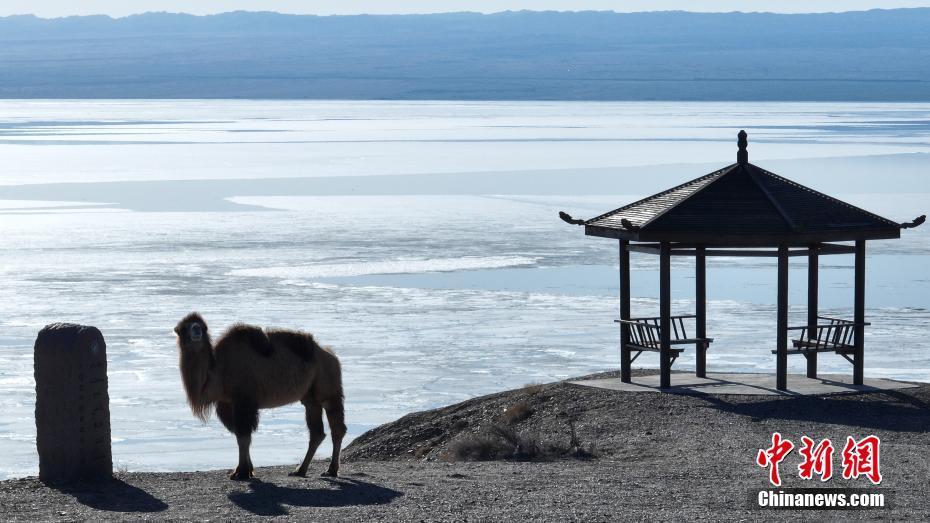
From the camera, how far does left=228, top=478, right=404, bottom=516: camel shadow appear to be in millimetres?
9432

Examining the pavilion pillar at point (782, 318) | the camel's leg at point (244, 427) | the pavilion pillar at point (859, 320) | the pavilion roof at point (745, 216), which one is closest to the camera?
the camel's leg at point (244, 427)

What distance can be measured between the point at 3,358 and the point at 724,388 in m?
9.21

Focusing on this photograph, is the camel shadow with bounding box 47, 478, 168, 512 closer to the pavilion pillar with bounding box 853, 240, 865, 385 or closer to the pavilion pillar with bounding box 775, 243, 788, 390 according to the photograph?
the pavilion pillar with bounding box 775, 243, 788, 390

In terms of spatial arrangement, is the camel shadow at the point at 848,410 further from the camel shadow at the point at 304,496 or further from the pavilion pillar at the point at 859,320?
the camel shadow at the point at 304,496

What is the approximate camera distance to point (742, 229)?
47.9ft

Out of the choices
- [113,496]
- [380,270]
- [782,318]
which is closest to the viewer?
[113,496]

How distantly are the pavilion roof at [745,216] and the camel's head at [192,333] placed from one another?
5.61m

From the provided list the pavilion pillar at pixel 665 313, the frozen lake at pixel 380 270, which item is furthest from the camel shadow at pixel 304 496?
the pavilion pillar at pixel 665 313

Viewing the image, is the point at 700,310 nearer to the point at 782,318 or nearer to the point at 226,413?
the point at 782,318

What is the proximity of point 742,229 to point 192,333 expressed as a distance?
638cm

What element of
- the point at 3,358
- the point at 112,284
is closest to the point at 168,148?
the point at 112,284
